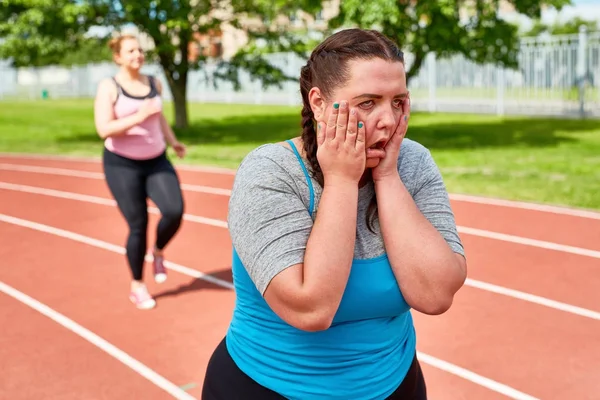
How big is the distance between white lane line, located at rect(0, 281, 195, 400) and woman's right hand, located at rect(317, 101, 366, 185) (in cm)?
281

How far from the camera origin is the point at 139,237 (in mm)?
5797

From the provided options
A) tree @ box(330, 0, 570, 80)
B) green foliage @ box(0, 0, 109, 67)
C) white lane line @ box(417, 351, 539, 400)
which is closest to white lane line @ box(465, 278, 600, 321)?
white lane line @ box(417, 351, 539, 400)

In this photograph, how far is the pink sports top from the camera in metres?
5.65

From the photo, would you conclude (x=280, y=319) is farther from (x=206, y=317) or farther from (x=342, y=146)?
(x=206, y=317)

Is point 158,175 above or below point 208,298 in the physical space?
above

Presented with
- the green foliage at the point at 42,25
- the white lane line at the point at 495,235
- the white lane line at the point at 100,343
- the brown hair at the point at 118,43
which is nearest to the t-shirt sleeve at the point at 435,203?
the white lane line at the point at 100,343

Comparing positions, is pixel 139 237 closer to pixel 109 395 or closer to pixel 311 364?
pixel 109 395

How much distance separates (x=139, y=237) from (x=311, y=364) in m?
4.15

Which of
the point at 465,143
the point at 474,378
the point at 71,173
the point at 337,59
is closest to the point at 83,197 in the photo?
the point at 71,173

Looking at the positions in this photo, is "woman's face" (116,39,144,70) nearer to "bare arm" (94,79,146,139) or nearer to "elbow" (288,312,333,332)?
"bare arm" (94,79,146,139)

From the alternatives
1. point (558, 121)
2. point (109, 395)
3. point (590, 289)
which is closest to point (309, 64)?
point (109, 395)

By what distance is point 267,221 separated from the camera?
68.6 inches

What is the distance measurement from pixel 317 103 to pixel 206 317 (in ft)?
13.1

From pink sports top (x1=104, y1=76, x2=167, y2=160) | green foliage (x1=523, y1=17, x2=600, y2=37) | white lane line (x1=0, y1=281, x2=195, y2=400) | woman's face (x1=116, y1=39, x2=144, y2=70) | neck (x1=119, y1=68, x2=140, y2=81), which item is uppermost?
green foliage (x1=523, y1=17, x2=600, y2=37)
